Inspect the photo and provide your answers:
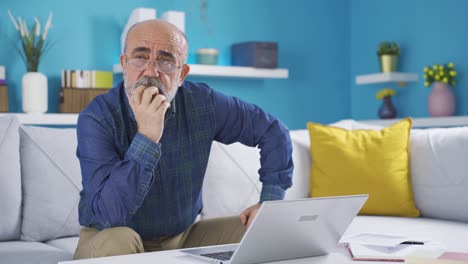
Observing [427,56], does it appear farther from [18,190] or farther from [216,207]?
[18,190]

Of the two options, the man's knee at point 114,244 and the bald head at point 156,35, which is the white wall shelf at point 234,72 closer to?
the bald head at point 156,35

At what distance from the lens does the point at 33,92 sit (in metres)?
3.96

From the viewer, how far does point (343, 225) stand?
1.54 metres

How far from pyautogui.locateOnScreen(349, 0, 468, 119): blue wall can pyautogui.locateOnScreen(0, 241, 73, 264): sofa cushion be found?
3043mm

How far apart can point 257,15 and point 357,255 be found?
3618 millimetres

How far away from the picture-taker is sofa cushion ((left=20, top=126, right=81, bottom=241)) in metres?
2.42

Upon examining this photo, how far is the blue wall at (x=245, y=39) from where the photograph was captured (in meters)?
4.21

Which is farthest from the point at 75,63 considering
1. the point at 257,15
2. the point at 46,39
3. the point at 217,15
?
the point at 257,15

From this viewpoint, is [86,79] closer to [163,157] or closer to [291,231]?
[163,157]

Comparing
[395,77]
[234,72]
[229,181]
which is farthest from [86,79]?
[395,77]

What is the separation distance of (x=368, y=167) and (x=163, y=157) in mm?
1245

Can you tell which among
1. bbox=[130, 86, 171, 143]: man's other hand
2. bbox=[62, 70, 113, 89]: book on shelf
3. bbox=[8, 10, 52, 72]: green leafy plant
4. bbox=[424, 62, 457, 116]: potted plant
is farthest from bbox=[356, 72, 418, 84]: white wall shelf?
bbox=[130, 86, 171, 143]: man's other hand

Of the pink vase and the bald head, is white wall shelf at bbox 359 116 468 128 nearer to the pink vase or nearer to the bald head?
the pink vase

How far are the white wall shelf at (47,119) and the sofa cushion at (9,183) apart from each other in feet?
4.86
